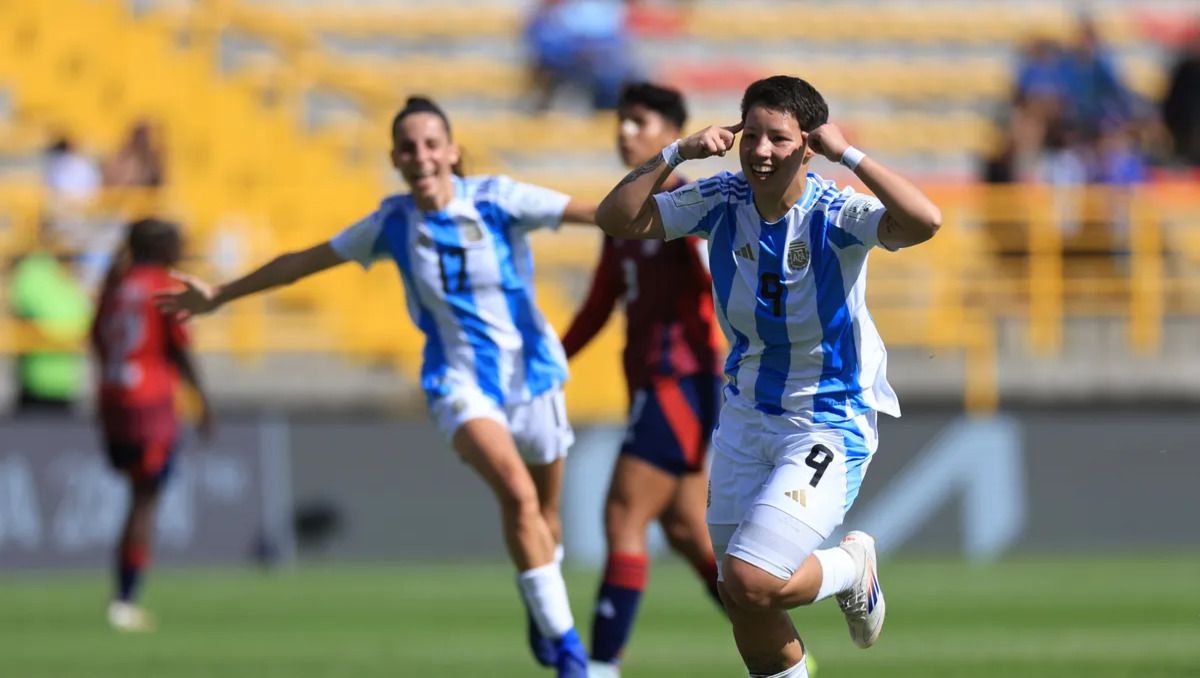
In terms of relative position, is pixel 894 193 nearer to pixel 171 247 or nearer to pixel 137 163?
pixel 171 247

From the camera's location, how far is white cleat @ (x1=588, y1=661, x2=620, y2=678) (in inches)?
372

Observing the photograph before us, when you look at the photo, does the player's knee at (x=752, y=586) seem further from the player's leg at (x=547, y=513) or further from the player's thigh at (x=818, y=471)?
the player's leg at (x=547, y=513)

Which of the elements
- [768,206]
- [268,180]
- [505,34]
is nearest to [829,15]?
[505,34]

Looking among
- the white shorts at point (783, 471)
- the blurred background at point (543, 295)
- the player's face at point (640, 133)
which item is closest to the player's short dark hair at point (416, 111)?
the player's face at point (640, 133)

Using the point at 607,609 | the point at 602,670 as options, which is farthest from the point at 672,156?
the point at 602,670

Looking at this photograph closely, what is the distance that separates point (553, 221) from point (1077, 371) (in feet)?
32.1

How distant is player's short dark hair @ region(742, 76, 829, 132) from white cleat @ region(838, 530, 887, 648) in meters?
1.54

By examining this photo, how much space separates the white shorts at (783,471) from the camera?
718 cm

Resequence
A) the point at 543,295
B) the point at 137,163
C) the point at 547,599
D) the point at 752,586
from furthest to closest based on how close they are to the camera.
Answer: the point at 543,295 < the point at 137,163 < the point at 547,599 < the point at 752,586

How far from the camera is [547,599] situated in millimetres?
9039

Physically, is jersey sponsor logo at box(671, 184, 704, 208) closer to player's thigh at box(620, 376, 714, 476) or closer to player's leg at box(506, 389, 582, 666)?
player's leg at box(506, 389, 582, 666)

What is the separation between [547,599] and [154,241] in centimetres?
558

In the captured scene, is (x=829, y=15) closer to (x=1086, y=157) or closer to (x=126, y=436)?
(x=1086, y=157)

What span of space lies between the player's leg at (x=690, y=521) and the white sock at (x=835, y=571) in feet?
7.51
